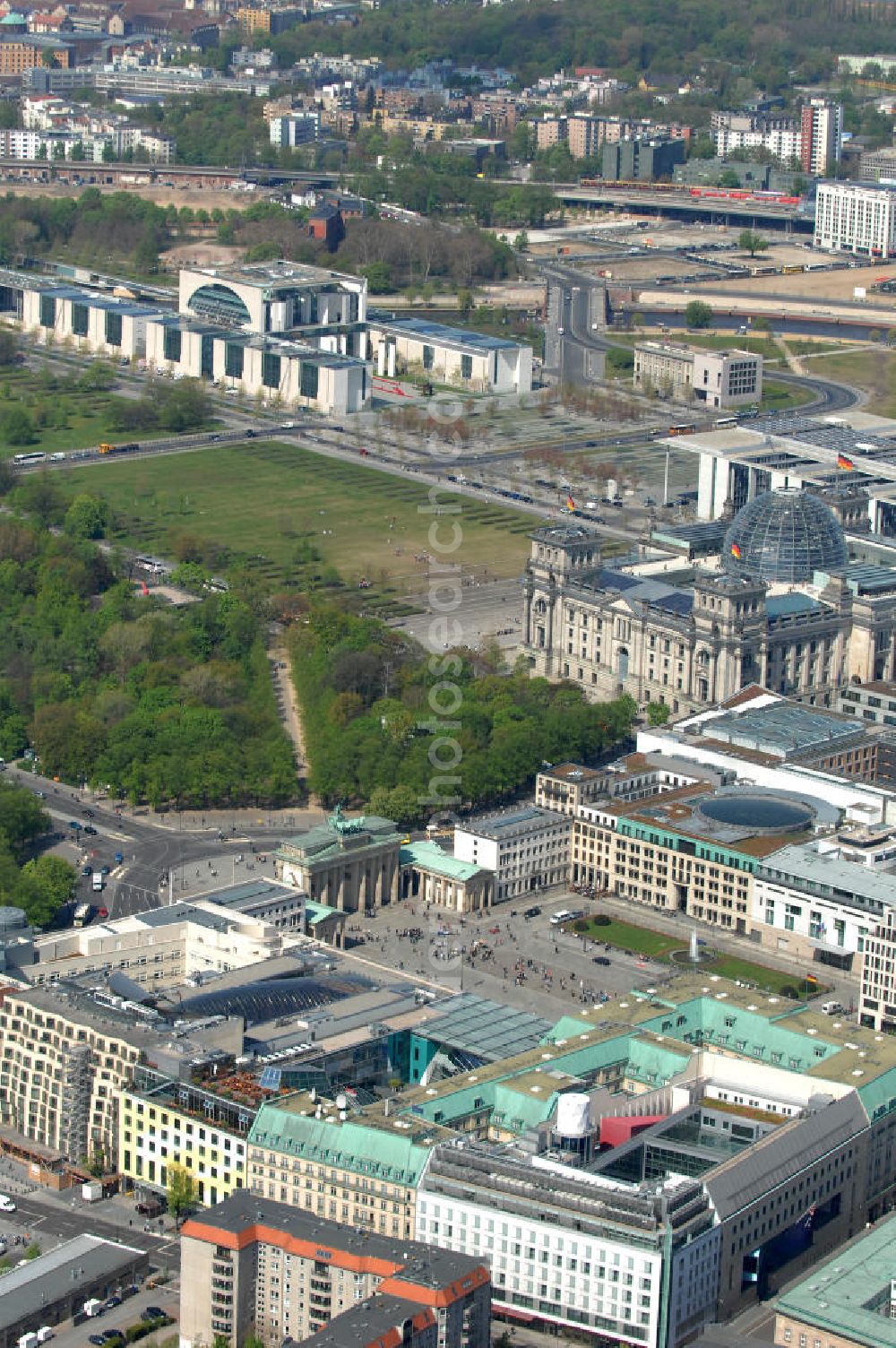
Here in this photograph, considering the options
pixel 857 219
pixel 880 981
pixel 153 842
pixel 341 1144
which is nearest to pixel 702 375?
pixel 857 219

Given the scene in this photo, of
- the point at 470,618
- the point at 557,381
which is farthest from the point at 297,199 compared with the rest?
the point at 470,618

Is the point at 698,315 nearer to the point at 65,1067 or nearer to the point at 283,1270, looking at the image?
the point at 65,1067

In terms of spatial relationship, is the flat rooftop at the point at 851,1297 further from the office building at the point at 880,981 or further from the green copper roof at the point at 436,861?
the green copper roof at the point at 436,861

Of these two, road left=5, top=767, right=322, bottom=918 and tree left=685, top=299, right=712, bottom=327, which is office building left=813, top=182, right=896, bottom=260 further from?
road left=5, top=767, right=322, bottom=918

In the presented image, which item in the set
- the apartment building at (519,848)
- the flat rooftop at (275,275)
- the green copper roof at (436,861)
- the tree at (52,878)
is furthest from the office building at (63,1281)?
the flat rooftop at (275,275)

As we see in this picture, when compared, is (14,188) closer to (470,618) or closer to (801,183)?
(801,183)
